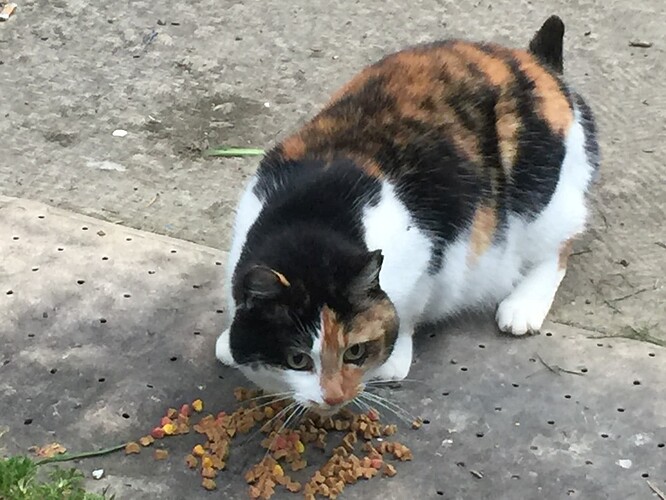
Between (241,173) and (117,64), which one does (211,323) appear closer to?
(241,173)

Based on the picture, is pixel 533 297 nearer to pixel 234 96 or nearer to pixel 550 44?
pixel 550 44

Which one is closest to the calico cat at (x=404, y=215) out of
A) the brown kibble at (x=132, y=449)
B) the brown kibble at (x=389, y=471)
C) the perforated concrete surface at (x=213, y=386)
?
the perforated concrete surface at (x=213, y=386)

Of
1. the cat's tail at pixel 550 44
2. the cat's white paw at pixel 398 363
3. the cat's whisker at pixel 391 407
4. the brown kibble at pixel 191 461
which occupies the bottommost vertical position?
the brown kibble at pixel 191 461

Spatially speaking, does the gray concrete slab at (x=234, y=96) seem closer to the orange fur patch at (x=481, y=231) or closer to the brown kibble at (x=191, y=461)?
the orange fur patch at (x=481, y=231)

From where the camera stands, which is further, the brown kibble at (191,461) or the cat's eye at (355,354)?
the brown kibble at (191,461)

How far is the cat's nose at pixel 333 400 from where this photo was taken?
2367mm

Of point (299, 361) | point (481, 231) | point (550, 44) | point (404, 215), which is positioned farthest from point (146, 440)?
point (550, 44)

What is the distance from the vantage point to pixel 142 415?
2736 millimetres

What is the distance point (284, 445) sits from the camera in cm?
262

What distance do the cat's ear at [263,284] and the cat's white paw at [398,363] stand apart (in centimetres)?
52

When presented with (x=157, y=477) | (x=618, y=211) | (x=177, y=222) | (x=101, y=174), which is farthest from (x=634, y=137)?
(x=157, y=477)

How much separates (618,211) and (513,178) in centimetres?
74

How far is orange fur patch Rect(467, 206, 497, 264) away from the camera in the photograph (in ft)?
9.81

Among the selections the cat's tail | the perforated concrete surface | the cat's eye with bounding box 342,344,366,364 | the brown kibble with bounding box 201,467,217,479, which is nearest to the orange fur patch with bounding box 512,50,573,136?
the cat's tail
